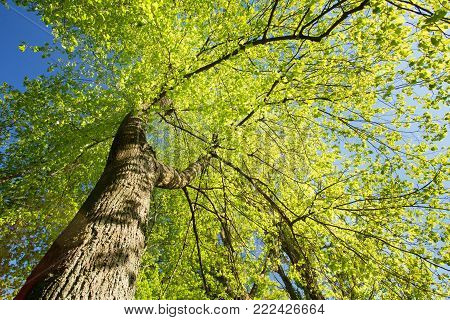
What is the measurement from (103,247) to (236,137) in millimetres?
3713

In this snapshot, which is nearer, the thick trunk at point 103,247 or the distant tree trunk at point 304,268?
the thick trunk at point 103,247

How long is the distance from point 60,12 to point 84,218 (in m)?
5.40

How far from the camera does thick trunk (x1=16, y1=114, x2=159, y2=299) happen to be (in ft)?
7.32

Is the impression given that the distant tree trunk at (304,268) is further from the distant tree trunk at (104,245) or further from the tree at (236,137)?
the distant tree trunk at (104,245)

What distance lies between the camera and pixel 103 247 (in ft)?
8.61

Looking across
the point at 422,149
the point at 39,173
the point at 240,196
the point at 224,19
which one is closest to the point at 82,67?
the point at 39,173

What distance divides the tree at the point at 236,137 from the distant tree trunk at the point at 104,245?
0.02 meters

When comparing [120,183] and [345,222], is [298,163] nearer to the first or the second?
[345,222]

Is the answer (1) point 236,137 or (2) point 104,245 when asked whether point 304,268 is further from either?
(2) point 104,245

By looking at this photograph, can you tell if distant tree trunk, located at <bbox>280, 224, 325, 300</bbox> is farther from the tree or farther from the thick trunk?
the thick trunk

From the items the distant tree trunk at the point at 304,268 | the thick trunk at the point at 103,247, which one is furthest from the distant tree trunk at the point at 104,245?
the distant tree trunk at the point at 304,268

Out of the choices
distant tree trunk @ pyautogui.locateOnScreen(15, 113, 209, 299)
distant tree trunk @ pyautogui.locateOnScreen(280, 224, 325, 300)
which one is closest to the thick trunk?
distant tree trunk @ pyautogui.locateOnScreen(15, 113, 209, 299)

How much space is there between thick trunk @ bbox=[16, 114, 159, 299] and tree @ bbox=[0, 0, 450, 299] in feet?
0.05

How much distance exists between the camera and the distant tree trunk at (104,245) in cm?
224
